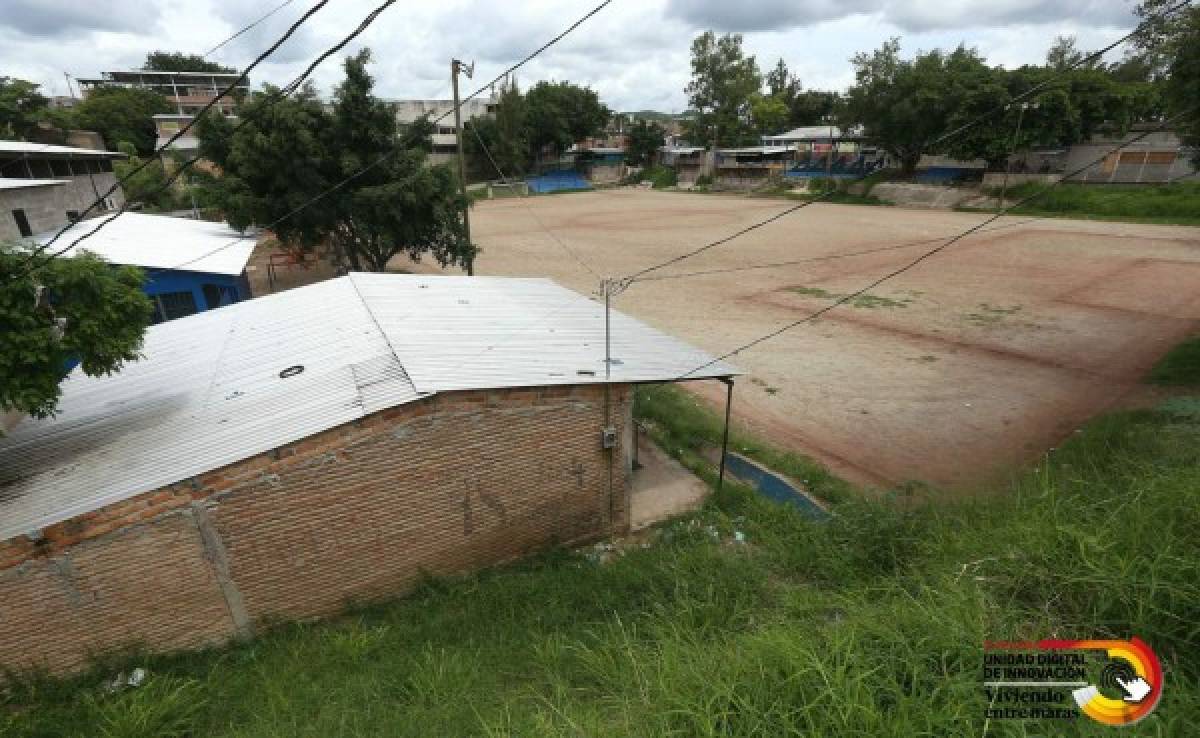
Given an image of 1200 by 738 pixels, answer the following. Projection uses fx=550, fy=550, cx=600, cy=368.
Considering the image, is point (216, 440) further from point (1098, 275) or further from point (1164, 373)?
point (1098, 275)

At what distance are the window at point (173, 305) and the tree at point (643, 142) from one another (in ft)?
205

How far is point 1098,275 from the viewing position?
2114 centimetres

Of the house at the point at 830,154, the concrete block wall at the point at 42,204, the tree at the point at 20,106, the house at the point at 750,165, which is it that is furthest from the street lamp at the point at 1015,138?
the tree at the point at 20,106

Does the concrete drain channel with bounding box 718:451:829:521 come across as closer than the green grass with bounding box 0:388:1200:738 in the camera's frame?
No

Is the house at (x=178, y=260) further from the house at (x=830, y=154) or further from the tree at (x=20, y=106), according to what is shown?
the house at (x=830, y=154)

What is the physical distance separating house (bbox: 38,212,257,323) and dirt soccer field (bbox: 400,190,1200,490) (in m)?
11.1

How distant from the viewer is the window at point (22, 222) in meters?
17.9

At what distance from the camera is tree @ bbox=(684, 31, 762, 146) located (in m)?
63.5

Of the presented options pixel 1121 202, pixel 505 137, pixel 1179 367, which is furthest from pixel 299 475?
pixel 505 137

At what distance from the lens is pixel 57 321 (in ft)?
18.5

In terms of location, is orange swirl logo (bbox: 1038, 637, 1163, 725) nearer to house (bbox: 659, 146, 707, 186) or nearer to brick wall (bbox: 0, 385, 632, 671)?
brick wall (bbox: 0, 385, 632, 671)

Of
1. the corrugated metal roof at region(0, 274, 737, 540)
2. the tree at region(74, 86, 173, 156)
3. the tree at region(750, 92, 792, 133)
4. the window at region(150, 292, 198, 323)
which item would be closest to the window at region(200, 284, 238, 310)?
the window at region(150, 292, 198, 323)

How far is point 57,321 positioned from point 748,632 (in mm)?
7377

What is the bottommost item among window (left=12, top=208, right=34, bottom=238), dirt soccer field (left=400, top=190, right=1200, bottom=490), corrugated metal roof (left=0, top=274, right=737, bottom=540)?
dirt soccer field (left=400, top=190, right=1200, bottom=490)
